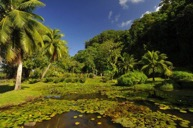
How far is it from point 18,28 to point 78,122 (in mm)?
11640

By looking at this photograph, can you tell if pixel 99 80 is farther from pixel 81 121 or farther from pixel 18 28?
pixel 81 121

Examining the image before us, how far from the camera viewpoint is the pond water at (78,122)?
8.92 m

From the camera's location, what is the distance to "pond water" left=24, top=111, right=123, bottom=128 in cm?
892

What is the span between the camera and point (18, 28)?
17141 millimetres

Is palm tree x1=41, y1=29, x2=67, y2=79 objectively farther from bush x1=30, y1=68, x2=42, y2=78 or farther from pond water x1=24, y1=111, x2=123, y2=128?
pond water x1=24, y1=111, x2=123, y2=128

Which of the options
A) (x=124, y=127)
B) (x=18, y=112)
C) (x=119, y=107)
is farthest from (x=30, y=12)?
(x=124, y=127)

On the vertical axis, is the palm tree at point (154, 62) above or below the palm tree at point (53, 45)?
below

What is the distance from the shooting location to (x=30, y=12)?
61.3 feet

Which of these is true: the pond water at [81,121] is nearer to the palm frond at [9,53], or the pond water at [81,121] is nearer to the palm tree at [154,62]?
the palm frond at [9,53]

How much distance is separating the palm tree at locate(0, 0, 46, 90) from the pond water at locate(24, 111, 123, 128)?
939cm

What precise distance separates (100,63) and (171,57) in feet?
66.0

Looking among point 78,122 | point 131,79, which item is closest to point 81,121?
point 78,122

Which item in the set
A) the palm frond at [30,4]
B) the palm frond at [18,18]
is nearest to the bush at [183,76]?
the palm frond at [30,4]

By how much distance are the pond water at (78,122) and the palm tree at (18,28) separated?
30.8 ft
